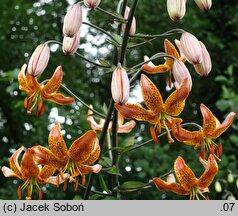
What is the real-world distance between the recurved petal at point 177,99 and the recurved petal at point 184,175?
0.33 ft

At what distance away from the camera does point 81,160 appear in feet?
3.68

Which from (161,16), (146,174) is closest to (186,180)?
(146,174)

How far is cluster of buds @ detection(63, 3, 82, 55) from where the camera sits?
43.5 inches

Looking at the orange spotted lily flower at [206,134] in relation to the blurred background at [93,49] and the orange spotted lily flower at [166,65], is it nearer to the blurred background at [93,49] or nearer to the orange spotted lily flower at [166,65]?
the orange spotted lily flower at [166,65]

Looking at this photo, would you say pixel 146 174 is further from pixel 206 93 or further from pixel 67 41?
pixel 206 93

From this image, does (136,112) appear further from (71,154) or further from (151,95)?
(71,154)

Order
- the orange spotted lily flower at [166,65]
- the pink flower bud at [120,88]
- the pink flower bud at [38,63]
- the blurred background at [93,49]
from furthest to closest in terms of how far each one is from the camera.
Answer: the blurred background at [93,49] → the orange spotted lily flower at [166,65] → the pink flower bud at [38,63] → the pink flower bud at [120,88]

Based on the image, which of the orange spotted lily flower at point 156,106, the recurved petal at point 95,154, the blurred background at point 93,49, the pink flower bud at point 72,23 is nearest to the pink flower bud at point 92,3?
the pink flower bud at point 72,23

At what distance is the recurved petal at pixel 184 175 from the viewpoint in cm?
113

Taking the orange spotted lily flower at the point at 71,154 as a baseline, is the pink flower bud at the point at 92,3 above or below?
above

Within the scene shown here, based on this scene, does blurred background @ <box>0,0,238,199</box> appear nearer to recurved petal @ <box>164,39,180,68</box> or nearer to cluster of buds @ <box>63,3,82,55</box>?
recurved petal @ <box>164,39,180,68</box>

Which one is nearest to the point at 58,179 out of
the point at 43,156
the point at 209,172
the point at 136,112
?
the point at 43,156
